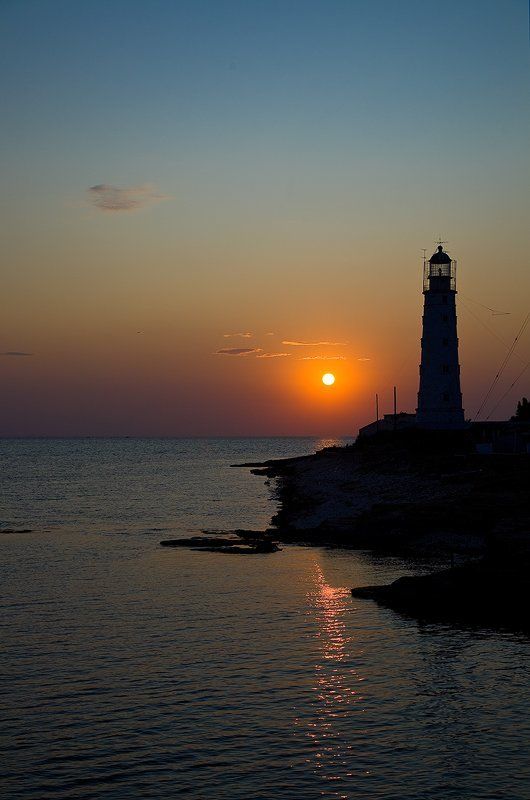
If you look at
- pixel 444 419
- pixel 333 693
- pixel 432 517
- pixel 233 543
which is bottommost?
pixel 333 693

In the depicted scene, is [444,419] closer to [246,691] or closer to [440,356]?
[440,356]

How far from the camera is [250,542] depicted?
171 ft

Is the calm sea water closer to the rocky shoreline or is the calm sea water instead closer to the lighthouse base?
the rocky shoreline

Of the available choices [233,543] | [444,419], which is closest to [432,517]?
[233,543]

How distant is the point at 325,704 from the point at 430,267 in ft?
210

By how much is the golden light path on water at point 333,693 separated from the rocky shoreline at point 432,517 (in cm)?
322

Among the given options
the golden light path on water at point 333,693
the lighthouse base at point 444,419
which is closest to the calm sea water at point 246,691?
the golden light path on water at point 333,693

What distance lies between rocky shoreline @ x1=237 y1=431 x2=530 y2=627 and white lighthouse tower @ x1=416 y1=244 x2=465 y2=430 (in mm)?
1970

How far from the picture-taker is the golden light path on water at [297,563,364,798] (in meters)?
18.5

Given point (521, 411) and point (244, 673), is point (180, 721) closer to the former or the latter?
point (244, 673)

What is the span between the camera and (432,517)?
168ft

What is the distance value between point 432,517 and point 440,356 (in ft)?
102

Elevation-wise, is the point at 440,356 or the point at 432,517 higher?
the point at 440,356

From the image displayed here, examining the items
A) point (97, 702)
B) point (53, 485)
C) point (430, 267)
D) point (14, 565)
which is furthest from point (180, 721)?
point (53, 485)
